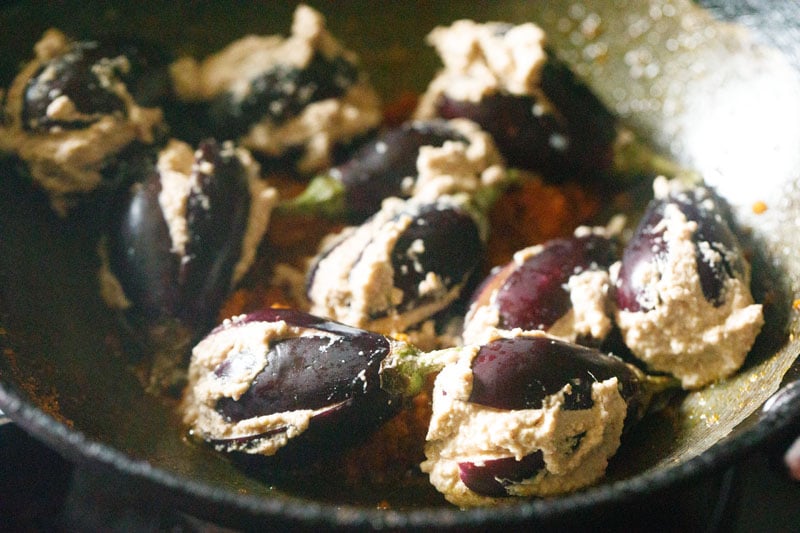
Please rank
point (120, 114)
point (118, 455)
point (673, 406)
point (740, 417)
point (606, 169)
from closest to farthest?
point (118, 455) < point (740, 417) < point (673, 406) < point (120, 114) < point (606, 169)

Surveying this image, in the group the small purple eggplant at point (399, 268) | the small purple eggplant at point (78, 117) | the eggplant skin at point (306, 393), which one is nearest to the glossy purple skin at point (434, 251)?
the small purple eggplant at point (399, 268)

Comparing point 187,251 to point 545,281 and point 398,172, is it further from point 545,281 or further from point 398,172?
point 545,281

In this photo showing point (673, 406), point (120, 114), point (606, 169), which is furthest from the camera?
point (606, 169)

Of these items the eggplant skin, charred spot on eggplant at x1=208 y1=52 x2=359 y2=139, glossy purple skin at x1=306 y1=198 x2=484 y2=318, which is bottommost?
the eggplant skin

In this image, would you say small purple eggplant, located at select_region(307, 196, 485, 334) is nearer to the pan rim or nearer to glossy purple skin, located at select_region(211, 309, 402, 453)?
glossy purple skin, located at select_region(211, 309, 402, 453)

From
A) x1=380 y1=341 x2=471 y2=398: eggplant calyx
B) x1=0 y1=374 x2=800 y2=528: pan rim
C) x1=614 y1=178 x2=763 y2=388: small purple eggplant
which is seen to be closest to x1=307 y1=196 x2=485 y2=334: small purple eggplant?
x1=380 y1=341 x2=471 y2=398: eggplant calyx

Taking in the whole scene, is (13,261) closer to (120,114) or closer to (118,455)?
(120,114)

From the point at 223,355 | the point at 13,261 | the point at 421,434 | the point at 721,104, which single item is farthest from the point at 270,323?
the point at 721,104
